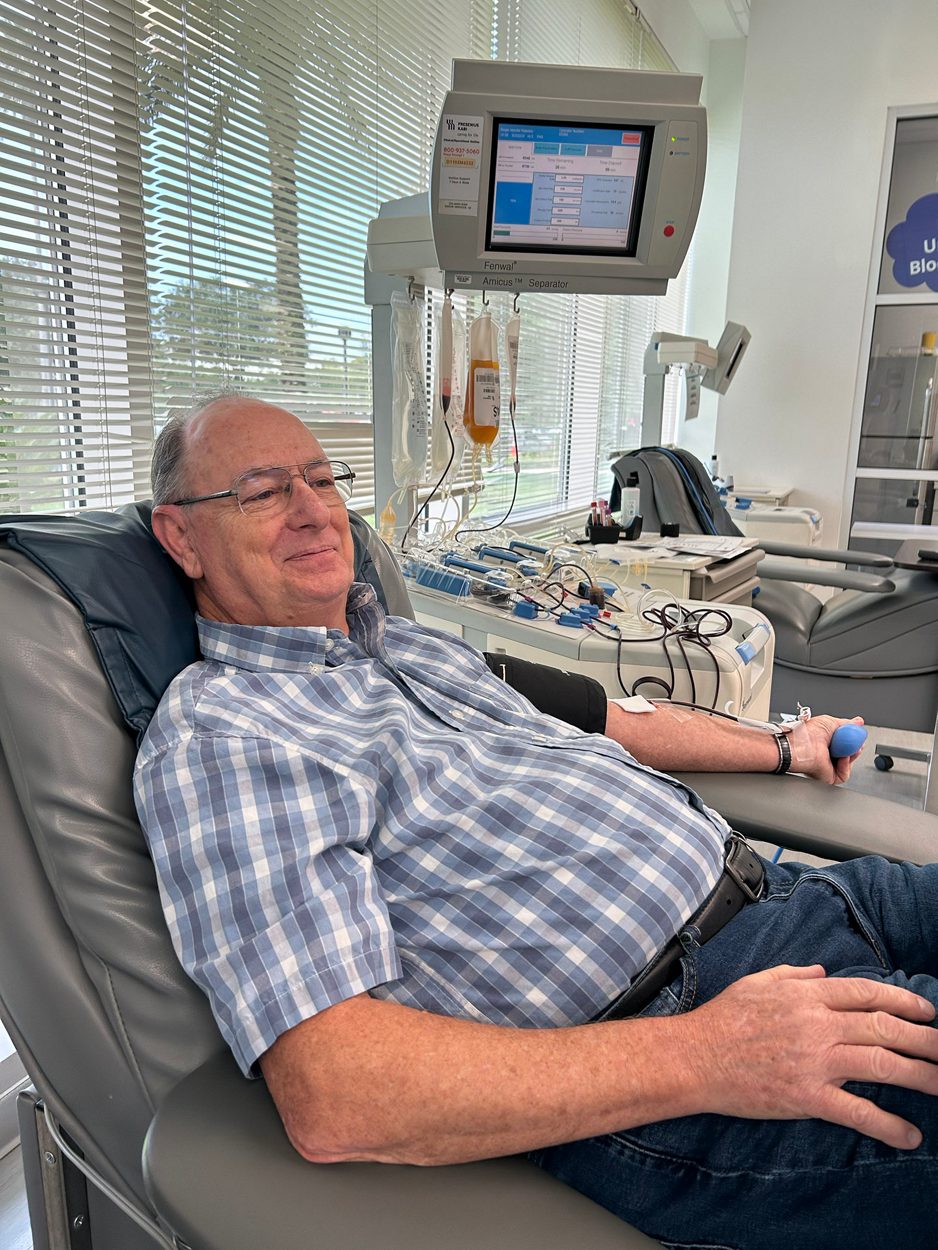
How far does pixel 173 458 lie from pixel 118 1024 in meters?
0.74

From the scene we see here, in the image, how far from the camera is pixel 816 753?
1.47m

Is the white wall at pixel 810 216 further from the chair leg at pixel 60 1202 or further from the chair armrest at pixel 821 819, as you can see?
the chair leg at pixel 60 1202

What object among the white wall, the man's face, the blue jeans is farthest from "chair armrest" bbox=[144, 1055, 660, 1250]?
the white wall

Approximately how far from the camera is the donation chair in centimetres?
68

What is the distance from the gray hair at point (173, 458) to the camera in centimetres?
122

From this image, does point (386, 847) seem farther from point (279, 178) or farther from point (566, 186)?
point (279, 178)

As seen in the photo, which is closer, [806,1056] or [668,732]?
[806,1056]

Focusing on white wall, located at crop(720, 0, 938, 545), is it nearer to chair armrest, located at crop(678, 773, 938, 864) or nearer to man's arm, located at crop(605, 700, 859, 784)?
man's arm, located at crop(605, 700, 859, 784)

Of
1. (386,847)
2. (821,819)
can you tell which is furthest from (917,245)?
(386,847)

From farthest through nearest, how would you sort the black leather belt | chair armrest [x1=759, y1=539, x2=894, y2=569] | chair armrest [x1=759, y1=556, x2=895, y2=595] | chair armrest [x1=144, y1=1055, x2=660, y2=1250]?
chair armrest [x1=759, y1=539, x2=894, y2=569]
chair armrest [x1=759, y1=556, x2=895, y2=595]
the black leather belt
chair armrest [x1=144, y1=1055, x2=660, y2=1250]

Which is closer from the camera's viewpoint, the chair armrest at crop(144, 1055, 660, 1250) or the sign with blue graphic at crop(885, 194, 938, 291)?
the chair armrest at crop(144, 1055, 660, 1250)

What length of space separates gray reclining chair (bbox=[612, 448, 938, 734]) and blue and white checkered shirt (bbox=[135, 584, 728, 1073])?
1.82 meters

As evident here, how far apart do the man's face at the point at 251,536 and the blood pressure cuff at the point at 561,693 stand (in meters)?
0.36

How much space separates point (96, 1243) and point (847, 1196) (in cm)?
82
